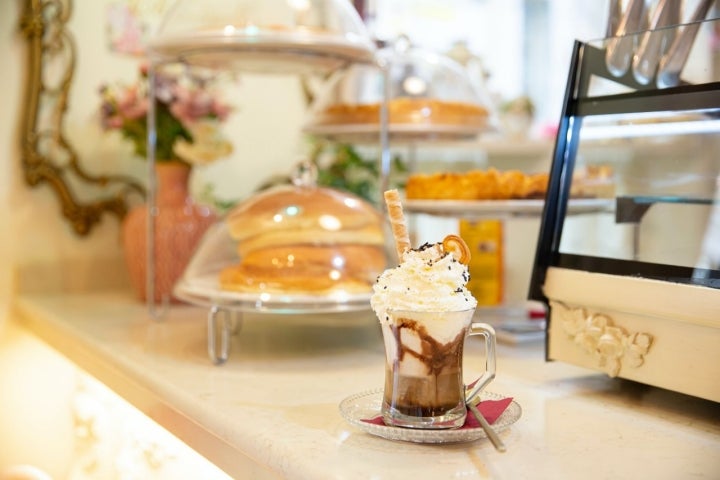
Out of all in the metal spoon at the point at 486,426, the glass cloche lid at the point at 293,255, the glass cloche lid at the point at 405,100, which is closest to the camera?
the metal spoon at the point at 486,426

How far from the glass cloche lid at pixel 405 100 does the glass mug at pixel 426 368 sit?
2.57ft

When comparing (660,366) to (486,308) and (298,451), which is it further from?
(486,308)

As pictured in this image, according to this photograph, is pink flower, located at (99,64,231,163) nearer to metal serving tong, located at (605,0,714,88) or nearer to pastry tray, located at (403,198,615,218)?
pastry tray, located at (403,198,615,218)

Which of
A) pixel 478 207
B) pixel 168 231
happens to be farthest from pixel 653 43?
pixel 168 231

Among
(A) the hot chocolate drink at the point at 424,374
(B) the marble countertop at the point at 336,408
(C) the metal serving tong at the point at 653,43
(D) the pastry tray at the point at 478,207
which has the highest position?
(C) the metal serving tong at the point at 653,43

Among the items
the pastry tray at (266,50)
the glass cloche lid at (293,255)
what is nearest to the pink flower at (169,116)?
the pastry tray at (266,50)

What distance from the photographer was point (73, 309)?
1672 mm

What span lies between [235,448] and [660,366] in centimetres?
46

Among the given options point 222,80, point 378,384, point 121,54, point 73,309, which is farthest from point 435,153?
point 378,384

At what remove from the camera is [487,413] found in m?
0.83

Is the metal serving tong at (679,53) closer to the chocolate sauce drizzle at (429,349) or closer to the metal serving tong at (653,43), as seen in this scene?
the metal serving tong at (653,43)

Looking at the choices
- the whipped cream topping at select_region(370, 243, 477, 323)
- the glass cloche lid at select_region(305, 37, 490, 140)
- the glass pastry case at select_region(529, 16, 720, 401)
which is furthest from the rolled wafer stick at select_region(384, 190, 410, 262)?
the glass cloche lid at select_region(305, 37, 490, 140)

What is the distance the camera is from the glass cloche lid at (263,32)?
1282 mm

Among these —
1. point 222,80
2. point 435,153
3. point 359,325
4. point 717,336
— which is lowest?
point 359,325
